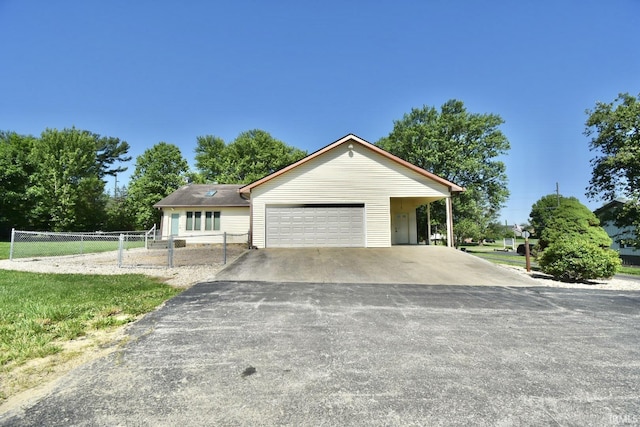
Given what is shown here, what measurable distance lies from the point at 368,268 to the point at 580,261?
6.53 meters

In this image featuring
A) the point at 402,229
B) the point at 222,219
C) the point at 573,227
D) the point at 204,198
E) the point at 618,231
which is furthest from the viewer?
the point at 618,231

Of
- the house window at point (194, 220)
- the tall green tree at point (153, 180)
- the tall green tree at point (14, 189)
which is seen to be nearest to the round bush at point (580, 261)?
the house window at point (194, 220)

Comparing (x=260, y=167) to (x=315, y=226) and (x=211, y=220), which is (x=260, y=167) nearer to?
(x=211, y=220)

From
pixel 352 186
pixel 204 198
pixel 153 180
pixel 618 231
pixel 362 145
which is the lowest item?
pixel 618 231

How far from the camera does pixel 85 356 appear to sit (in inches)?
125

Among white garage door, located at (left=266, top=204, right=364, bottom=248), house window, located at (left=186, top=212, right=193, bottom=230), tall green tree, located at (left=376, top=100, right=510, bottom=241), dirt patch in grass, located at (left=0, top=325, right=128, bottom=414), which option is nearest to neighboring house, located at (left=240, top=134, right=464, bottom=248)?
white garage door, located at (left=266, top=204, right=364, bottom=248)

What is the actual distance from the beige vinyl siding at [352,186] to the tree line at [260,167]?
1478 centimetres

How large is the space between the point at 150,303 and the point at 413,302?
5.11m

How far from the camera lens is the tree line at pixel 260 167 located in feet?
71.8

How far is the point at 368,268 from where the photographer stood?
9.59m

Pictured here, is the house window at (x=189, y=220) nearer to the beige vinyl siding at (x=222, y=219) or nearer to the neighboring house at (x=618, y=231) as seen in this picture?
the beige vinyl siding at (x=222, y=219)

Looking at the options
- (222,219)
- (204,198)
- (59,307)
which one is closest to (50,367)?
(59,307)

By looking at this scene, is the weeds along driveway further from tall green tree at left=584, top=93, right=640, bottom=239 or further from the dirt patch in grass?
tall green tree at left=584, top=93, right=640, bottom=239

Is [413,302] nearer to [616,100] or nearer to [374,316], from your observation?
[374,316]
